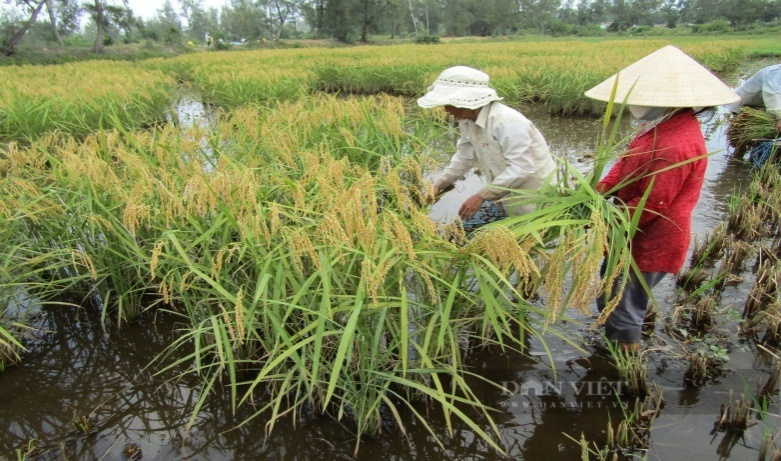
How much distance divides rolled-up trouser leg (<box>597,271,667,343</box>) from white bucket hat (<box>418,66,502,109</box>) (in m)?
1.03

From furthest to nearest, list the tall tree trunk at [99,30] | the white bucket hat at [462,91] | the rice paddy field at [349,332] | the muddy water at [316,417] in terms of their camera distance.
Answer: the tall tree trunk at [99,30]
the white bucket hat at [462,91]
the muddy water at [316,417]
the rice paddy field at [349,332]

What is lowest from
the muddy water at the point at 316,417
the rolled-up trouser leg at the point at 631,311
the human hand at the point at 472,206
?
the muddy water at the point at 316,417

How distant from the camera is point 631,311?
73.7 inches

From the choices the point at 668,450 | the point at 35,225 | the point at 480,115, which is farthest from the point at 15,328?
the point at 668,450

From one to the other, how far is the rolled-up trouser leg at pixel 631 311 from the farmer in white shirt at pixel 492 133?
0.60 meters

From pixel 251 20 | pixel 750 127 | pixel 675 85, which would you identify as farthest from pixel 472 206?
pixel 251 20

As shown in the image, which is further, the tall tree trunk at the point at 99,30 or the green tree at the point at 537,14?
the green tree at the point at 537,14

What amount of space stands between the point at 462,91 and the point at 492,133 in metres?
0.27

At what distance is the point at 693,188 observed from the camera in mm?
1613

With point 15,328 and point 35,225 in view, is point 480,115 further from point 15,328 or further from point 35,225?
point 15,328

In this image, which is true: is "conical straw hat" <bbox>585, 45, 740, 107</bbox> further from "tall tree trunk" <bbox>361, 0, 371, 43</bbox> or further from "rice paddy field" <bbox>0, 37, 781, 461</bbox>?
"tall tree trunk" <bbox>361, 0, 371, 43</bbox>

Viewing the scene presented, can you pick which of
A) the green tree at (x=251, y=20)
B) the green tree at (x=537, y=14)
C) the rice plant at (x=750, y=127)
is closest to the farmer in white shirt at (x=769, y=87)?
the rice plant at (x=750, y=127)

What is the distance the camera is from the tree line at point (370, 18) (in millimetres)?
28516

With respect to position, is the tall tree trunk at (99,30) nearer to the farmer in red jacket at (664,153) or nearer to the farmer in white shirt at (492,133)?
the farmer in white shirt at (492,133)
